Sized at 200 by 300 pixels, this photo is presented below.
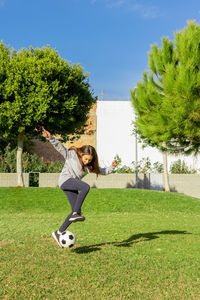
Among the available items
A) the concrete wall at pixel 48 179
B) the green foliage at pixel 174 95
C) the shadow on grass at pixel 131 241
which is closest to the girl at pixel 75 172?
the shadow on grass at pixel 131 241

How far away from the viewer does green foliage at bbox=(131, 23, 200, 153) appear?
1520cm

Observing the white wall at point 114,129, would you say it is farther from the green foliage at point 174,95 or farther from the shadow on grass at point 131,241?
the shadow on grass at point 131,241

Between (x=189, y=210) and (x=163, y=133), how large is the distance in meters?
4.14

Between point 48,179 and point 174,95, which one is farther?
point 48,179

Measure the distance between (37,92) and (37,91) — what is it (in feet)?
0.34

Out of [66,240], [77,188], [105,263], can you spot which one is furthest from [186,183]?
[105,263]

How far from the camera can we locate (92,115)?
35125 millimetres

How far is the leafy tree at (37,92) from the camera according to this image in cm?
1862

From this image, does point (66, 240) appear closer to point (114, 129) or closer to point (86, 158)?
point (86, 158)

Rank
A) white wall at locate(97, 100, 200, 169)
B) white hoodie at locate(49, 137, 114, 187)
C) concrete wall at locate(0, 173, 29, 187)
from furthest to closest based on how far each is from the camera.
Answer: white wall at locate(97, 100, 200, 169) < concrete wall at locate(0, 173, 29, 187) < white hoodie at locate(49, 137, 114, 187)

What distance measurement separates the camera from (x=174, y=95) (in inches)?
614

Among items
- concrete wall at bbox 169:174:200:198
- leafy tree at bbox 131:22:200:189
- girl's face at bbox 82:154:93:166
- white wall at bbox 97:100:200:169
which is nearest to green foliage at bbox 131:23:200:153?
leafy tree at bbox 131:22:200:189

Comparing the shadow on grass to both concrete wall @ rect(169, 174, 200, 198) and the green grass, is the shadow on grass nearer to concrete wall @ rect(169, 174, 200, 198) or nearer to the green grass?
the green grass

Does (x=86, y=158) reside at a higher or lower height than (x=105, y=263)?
higher
